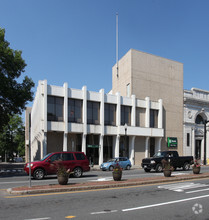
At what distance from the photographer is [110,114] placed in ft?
116

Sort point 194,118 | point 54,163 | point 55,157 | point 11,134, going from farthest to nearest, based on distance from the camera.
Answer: point 11,134 < point 194,118 < point 55,157 < point 54,163

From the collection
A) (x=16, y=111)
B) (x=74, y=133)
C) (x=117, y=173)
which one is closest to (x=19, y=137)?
(x=74, y=133)

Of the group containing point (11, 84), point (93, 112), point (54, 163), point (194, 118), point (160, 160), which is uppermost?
point (11, 84)

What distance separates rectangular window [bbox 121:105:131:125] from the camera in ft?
119

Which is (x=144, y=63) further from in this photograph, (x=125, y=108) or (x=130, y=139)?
(x=130, y=139)

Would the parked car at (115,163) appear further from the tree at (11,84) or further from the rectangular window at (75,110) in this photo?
the tree at (11,84)

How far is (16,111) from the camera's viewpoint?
26.6 m

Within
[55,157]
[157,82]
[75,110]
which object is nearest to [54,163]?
[55,157]

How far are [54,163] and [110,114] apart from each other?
19664 mm

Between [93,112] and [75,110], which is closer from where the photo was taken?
[75,110]

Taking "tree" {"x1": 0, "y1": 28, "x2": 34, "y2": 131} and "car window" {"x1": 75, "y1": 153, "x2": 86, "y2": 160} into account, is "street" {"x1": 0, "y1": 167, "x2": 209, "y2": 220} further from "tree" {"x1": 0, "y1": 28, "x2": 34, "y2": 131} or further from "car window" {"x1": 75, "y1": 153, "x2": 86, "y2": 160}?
"tree" {"x1": 0, "y1": 28, "x2": 34, "y2": 131}

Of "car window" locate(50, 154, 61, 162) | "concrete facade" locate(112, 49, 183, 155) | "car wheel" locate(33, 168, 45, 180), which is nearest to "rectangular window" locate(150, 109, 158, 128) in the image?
"concrete facade" locate(112, 49, 183, 155)

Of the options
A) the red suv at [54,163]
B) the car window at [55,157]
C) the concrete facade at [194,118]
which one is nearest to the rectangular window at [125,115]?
the concrete facade at [194,118]

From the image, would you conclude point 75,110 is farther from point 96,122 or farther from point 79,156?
point 79,156
